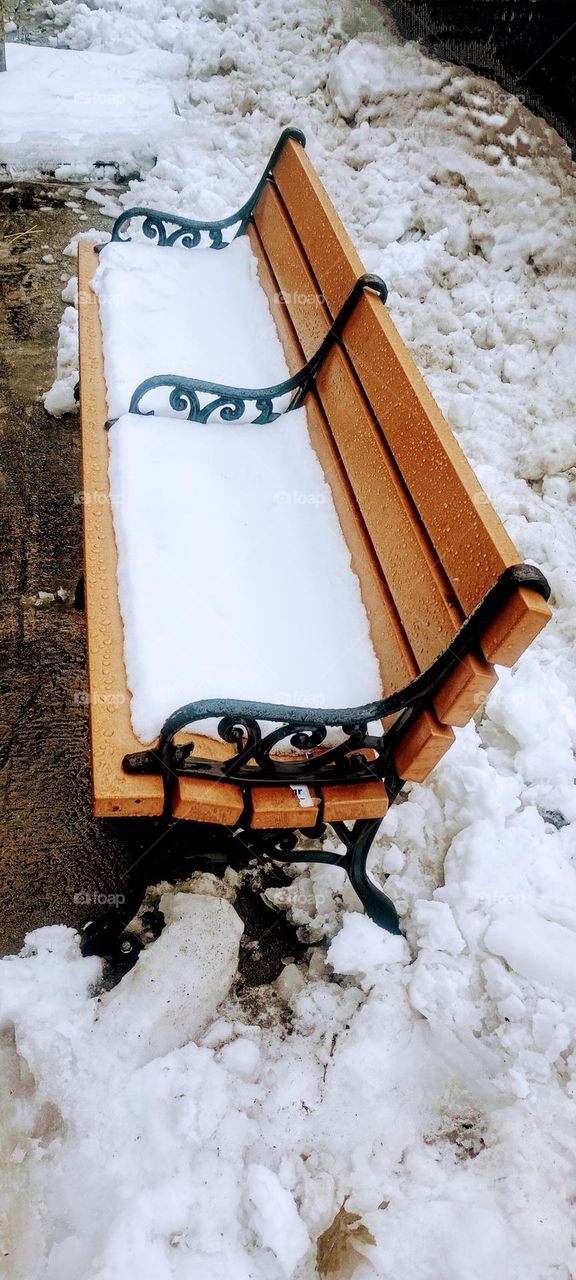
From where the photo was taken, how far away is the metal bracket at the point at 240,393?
8.61 ft

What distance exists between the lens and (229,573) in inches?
93.9

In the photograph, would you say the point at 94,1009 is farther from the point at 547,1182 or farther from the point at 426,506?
the point at 426,506

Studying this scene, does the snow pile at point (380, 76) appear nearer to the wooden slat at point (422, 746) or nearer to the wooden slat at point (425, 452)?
the wooden slat at point (425, 452)

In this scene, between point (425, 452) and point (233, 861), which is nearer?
point (425, 452)

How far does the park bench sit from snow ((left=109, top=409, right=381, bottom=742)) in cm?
7

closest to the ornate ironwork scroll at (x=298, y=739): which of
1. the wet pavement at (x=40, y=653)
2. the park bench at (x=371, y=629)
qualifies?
the park bench at (x=371, y=629)

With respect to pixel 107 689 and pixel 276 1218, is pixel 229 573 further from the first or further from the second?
pixel 276 1218

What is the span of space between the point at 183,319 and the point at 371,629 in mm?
1900

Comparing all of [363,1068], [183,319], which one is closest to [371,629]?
[363,1068]

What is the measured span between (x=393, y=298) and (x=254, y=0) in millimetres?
4589

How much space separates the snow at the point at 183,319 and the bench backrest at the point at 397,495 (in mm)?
228

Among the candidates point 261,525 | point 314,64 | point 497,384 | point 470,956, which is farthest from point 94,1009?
point 314,64

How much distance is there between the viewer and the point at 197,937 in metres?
2.31

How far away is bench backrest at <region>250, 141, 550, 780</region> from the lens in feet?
5.70
